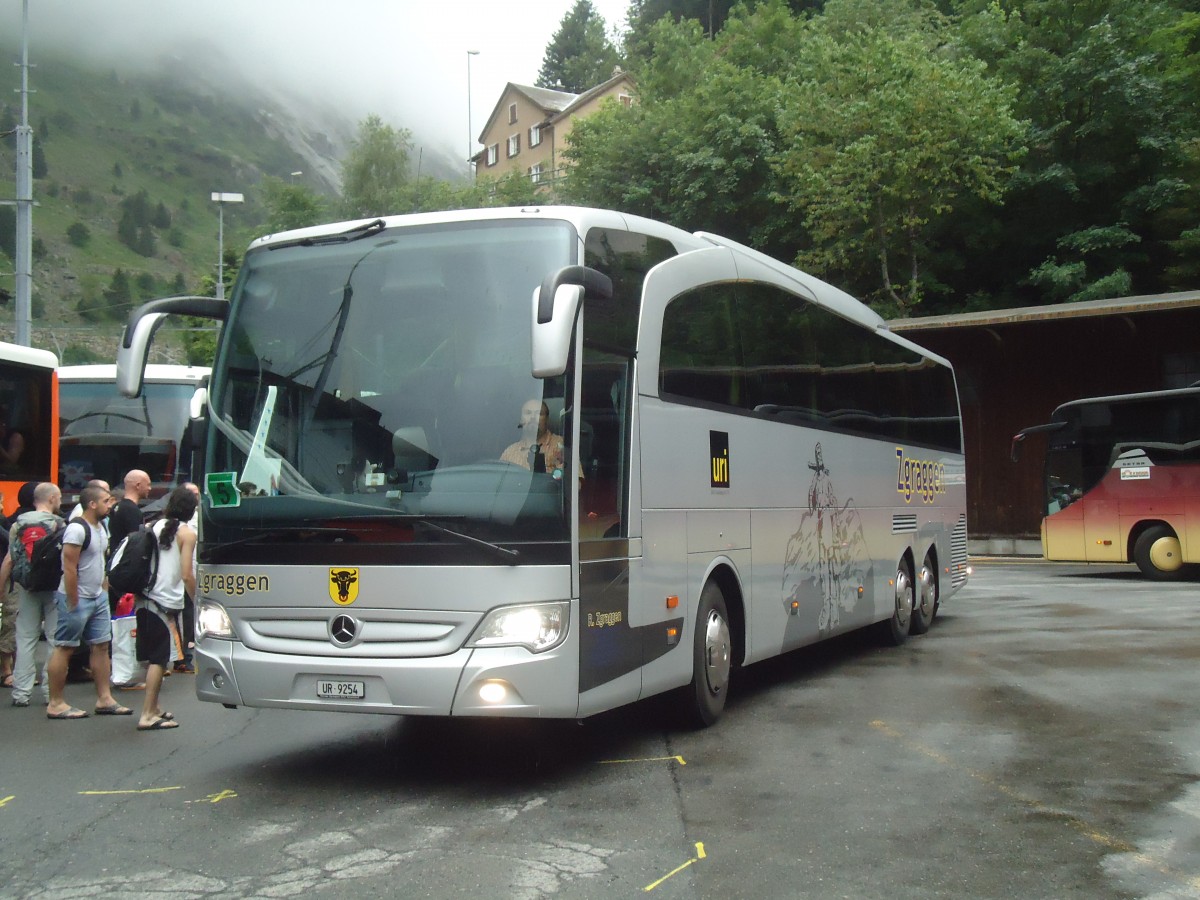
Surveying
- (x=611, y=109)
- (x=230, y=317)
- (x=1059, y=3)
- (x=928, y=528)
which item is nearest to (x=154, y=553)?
(x=230, y=317)

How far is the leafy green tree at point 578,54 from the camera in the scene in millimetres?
110812

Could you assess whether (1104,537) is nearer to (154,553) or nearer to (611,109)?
(154,553)

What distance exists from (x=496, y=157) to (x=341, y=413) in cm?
9727

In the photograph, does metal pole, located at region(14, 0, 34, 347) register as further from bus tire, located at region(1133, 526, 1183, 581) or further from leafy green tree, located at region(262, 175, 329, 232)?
leafy green tree, located at region(262, 175, 329, 232)

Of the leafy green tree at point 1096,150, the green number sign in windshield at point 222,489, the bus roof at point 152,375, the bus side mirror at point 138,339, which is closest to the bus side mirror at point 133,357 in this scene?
the bus side mirror at point 138,339

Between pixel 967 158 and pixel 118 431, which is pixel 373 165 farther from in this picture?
pixel 118 431

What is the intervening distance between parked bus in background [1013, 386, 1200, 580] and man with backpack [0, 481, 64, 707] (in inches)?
709

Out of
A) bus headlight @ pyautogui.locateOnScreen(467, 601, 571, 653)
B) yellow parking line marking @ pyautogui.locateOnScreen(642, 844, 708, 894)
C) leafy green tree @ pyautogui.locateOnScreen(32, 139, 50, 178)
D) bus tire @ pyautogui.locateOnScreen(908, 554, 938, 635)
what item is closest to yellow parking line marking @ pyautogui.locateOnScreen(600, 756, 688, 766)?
bus headlight @ pyautogui.locateOnScreen(467, 601, 571, 653)

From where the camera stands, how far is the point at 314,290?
7.43 m

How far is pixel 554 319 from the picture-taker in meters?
6.12

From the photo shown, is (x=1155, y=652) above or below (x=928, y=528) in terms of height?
below

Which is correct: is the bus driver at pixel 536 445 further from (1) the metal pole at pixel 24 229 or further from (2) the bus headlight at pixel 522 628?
(1) the metal pole at pixel 24 229

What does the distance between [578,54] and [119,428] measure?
10214cm

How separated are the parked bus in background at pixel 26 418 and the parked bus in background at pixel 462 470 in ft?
26.1
